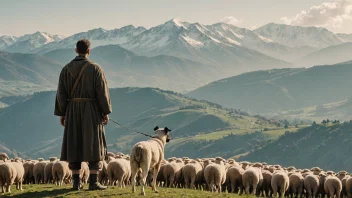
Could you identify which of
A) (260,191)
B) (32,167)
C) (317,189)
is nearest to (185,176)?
(260,191)

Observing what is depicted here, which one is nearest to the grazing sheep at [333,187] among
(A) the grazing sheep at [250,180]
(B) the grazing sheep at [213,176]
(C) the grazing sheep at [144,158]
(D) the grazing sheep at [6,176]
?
(A) the grazing sheep at [250,180]

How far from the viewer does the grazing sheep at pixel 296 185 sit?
2756 cm

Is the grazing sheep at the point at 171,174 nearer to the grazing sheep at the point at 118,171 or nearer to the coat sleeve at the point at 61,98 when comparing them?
the grazing sheep at the point at 118,171

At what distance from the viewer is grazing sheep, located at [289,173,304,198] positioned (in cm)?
2756

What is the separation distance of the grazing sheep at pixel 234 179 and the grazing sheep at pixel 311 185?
3.60 metres

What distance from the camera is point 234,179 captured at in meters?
26.8

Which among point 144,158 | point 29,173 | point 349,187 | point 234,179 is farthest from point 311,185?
point 29,173

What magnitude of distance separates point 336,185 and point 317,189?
3.79 feet

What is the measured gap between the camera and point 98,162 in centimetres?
1564

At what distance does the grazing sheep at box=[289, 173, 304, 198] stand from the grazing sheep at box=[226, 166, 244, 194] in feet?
9.30

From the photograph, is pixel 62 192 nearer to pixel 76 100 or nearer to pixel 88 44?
pixel 76 100

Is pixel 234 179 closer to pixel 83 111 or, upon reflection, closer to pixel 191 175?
pixel 191 175

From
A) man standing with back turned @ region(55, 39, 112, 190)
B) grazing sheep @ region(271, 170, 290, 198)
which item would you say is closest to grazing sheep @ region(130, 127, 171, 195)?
man standing with back turned @ region(55, 39, 112, 190)

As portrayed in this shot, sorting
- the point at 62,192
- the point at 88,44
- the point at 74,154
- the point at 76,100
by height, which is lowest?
the point at 62,192
